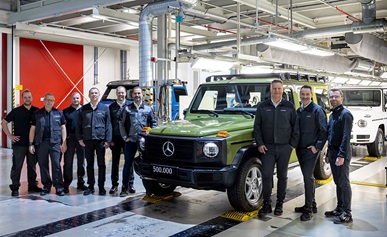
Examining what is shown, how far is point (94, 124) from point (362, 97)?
304 inches

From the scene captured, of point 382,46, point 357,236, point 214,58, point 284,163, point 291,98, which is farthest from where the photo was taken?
point 382,46

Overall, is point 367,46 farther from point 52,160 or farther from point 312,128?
point 52,160

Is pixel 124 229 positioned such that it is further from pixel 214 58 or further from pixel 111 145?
pixel 214 58

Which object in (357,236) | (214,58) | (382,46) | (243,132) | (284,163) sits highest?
(382,46)

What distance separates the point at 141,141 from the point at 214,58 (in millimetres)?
5136

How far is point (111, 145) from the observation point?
6527 mm

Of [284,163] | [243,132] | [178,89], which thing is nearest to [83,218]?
[243,132]

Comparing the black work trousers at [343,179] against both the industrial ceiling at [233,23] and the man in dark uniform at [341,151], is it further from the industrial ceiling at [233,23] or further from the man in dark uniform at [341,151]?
the industrial ceiling at [233,23]

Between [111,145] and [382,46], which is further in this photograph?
[382,46]

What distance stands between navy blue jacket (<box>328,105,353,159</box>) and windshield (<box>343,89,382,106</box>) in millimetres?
6263

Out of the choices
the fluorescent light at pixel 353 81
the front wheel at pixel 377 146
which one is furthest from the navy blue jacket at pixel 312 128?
the fluorescent light at pixel 353 81

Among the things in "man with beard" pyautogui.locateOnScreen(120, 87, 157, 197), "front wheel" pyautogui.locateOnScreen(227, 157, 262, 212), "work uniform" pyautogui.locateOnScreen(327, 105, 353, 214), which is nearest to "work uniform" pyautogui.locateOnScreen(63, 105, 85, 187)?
"man with beard" pyautogui.locateOnScreen(120, 87, 157, 197)

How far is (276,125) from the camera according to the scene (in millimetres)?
5062

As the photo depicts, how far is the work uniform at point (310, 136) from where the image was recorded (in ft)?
16.7
